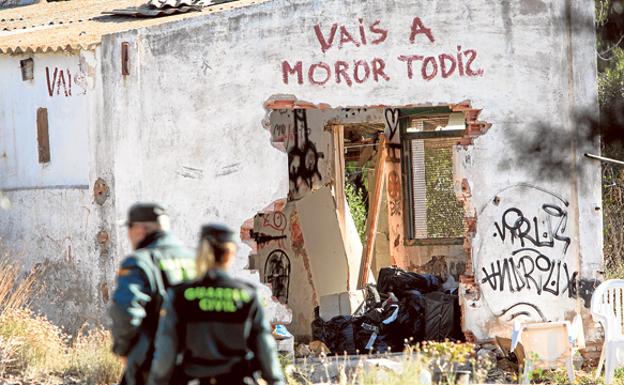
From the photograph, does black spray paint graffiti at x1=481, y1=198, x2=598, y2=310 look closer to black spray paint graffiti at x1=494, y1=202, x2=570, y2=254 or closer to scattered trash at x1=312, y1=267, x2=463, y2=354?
black spray paint graffiti at x1=494, y1=202, x2=570, y2=254

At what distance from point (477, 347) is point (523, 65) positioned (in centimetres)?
325

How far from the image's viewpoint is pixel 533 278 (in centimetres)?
1439

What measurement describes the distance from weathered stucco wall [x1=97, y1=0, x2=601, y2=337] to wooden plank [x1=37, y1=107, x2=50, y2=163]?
1476 mm

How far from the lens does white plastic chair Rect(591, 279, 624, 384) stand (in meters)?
13.2

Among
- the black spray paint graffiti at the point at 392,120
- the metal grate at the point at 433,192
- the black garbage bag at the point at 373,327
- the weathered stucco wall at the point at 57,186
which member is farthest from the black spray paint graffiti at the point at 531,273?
the black spray paint graffiti at the point at 392,120

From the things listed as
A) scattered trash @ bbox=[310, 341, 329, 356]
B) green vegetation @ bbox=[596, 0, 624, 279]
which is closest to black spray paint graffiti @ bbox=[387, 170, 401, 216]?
green vegetation @ bbox=[596, 0, 624, 279]

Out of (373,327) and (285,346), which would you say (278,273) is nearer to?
(373,327)

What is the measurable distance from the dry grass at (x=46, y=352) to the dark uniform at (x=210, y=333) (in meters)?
5.33

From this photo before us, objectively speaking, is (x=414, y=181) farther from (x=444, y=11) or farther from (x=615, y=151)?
(x=444, y=11)

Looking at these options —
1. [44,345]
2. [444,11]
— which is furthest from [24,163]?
[444,11]

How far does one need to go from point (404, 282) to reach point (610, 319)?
349cm

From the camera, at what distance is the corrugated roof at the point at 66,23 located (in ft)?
48.9

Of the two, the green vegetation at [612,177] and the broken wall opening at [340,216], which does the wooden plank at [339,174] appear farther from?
the green vegetation at [612,177]

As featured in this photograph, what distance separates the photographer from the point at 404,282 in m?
16.4
